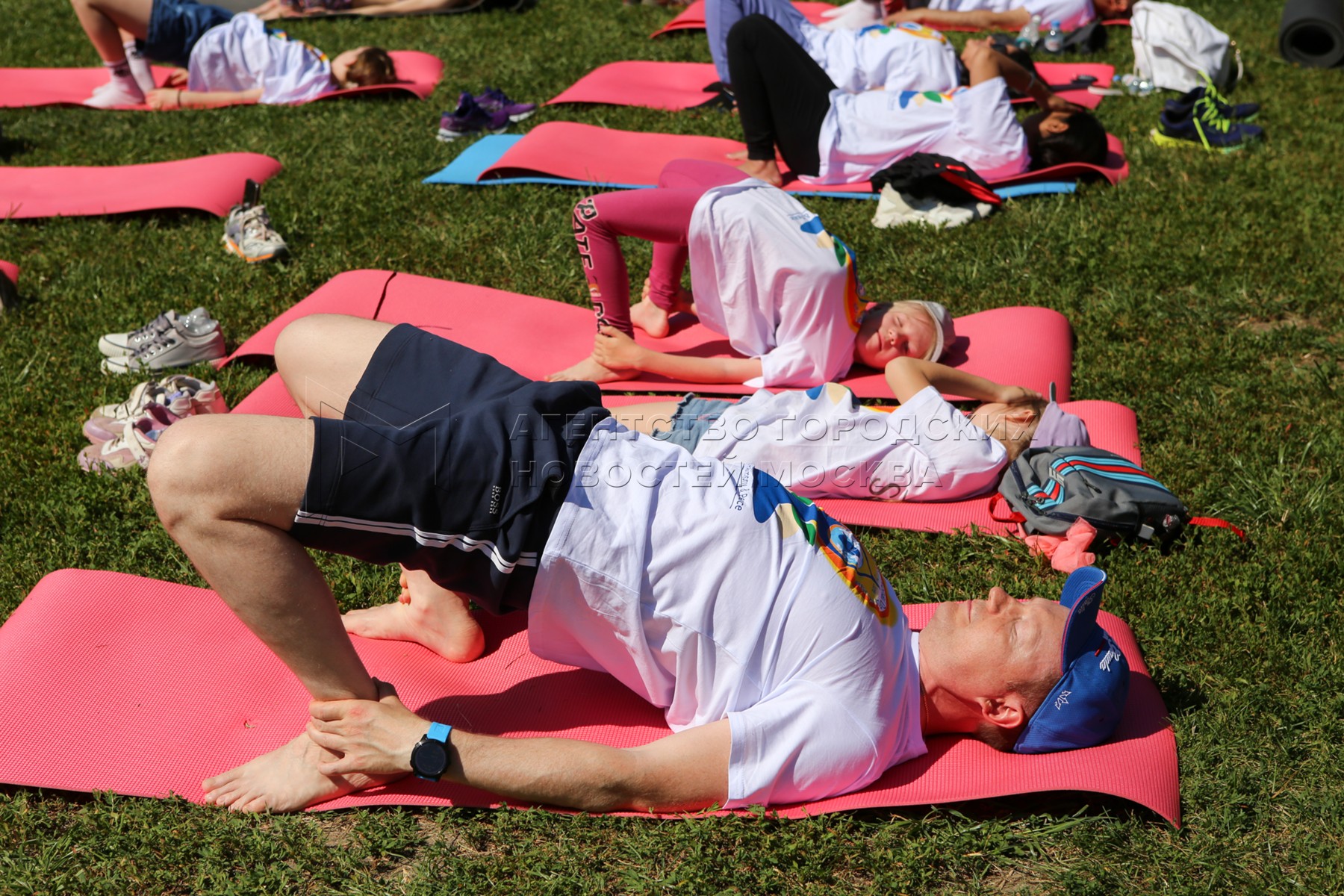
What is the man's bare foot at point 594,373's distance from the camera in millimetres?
4246

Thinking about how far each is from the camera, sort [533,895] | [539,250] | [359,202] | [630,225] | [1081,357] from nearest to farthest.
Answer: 1. [533,895]
2. [630,225]
3. [1081,357]
4. [539,250]
5. [359,202]

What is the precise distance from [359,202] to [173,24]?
117 inches

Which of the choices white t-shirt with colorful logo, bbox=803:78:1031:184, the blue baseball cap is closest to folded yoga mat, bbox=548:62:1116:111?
white t-shirt with colorful logo, bbox=803:78:1031:184

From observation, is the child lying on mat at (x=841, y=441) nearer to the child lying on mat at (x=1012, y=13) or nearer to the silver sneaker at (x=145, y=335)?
the silver sneaker at (x=145, y=335)

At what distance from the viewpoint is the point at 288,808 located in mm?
2533

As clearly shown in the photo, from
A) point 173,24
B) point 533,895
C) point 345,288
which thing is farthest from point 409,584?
point 173,24

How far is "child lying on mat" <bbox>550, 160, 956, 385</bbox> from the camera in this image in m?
4.03

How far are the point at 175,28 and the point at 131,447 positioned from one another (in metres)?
5.10

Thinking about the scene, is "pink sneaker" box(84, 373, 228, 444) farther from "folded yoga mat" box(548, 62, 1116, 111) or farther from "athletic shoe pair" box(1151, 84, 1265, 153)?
"athletic shoe pair" box(1151, 84, 1265, 153)

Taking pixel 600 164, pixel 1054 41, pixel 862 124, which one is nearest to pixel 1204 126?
pixel 862 124

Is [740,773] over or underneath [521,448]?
underneath

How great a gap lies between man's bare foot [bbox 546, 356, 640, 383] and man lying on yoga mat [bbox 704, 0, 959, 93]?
3.17 meters

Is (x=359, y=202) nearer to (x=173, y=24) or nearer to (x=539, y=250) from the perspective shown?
(x=539, y=250)

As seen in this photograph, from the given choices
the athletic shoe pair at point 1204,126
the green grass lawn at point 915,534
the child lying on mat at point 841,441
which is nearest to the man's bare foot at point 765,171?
the green grass lawn at point 915,534
